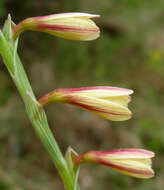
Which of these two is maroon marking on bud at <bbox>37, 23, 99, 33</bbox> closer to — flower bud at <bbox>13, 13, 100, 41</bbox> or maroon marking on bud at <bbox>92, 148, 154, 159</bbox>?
flower bud at <bbox>13, 13, 100, 41</bbox>

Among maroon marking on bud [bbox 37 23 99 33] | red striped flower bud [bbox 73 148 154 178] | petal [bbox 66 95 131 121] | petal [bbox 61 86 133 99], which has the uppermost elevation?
maroon marking on bud [bbox 37 23 99 33]

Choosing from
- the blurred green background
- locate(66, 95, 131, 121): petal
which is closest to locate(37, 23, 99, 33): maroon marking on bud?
locate(66, 95, 131, 121): petal

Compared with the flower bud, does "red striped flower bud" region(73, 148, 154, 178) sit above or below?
below

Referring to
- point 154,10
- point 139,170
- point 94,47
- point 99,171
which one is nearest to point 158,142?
point 99,171

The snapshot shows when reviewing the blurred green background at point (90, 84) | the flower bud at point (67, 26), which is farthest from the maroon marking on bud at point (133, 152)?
the blurred green background at point (90, 84)

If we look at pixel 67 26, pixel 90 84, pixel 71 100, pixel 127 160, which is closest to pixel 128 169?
pixel 127 160

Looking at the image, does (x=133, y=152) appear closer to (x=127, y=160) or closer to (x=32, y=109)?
(x=127, y=160)

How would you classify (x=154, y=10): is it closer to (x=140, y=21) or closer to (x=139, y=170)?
(x=140, y=21)

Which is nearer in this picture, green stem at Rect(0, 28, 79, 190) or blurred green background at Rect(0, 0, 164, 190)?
green stem at Rect(0, 28, 79, 190)
